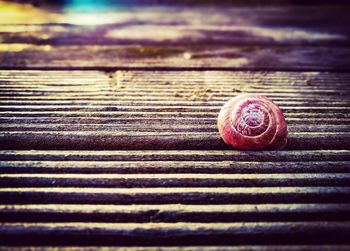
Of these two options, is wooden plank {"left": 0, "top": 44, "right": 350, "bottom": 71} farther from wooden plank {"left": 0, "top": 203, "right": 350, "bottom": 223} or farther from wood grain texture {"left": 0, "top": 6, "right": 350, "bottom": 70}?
wooden plank {"left": 0, "top": 203, "right": 350, "bottom": 223}

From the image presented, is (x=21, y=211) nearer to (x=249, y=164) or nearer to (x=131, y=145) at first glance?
(x=131, y=145)

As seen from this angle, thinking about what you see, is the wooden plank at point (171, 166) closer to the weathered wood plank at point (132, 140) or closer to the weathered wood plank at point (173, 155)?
the weathered wood plank at point (173, 155)

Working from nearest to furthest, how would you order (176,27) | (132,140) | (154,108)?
(132,140) < (154,108) < (176,27)

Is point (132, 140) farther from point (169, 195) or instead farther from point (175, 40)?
point (175, 40)

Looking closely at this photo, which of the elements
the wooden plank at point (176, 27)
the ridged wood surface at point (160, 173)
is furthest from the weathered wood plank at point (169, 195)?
the wooden plank at point (176, 27)

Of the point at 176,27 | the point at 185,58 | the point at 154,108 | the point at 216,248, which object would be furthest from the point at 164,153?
the point at 176,27
